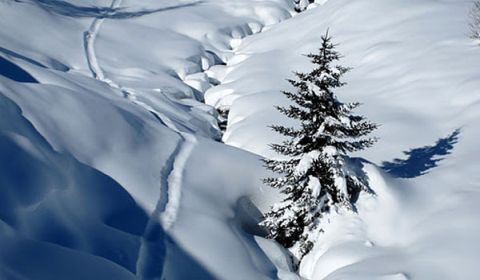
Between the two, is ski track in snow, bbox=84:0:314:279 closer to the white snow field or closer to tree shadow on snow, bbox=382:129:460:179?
the white snow field

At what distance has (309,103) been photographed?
314 inches

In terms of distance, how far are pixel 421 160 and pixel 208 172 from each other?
3910 millimetres

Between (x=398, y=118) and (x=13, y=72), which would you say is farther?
(x=398, y=118)

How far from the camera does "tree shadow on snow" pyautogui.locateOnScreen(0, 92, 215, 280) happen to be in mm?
5113

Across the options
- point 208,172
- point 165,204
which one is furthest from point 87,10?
point 165,204

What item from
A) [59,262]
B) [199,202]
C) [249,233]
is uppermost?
[59,262]

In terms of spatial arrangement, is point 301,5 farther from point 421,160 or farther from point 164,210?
point 164,210

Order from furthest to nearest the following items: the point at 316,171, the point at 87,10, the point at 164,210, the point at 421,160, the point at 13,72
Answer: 1. the point at 87,10
2. the point at 13,72
3. the point at 421,160
4. the point at 316,171
5. the point at 164,210

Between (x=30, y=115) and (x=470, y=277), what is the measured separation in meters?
5.56

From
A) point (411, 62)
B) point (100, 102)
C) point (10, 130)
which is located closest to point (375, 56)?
point (411, 62)

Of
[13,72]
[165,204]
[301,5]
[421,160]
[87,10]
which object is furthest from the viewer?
[301,5]

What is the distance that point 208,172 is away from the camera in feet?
28.6

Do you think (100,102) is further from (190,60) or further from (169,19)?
(169,19)

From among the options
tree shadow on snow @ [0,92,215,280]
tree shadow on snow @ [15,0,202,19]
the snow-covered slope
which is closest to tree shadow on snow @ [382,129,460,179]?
the snow-covered slope
